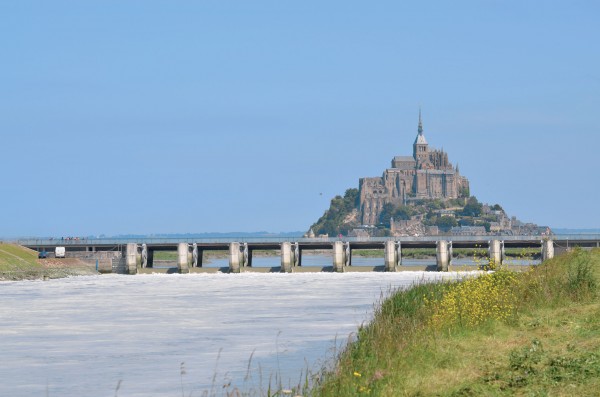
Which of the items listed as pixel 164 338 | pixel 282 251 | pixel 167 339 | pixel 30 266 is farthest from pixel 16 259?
pixel 167 339

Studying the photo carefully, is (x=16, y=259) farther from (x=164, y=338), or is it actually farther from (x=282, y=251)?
(x=164, y=338)

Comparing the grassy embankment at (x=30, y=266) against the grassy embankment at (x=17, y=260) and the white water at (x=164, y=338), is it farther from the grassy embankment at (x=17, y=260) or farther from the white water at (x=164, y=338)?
the white water at (x=164, y=338)

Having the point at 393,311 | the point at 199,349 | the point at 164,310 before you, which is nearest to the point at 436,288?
the point at 393,311

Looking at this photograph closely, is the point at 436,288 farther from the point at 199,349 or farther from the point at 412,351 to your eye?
the point at 412,351

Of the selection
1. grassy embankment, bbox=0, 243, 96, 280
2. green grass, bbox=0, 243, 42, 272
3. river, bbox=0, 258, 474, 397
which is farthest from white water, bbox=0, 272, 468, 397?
green grass, bbox=0, 243, 42, 272

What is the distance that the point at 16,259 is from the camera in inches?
4643

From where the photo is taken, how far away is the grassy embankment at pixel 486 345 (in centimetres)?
2039

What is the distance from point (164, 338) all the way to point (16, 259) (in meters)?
→ 82.2

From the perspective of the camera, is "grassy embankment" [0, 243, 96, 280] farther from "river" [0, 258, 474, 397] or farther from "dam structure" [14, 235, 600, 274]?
"river" [0, 258, 474, 397]

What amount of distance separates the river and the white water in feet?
0.15

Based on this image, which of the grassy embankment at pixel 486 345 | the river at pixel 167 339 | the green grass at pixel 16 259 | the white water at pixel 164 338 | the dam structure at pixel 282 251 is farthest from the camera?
the dam structure at pixel 282 251

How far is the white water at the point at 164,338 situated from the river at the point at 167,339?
0.15ft

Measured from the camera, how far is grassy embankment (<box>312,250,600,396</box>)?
2039 centimetres

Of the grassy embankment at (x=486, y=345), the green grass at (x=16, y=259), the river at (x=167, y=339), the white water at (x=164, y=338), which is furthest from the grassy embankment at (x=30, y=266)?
the grassy embankment at (x=486, y=345)
